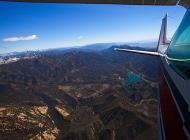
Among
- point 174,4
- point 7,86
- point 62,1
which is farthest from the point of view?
point 7,86

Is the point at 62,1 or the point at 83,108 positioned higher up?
the point at 62,1

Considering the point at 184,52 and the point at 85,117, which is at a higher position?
the point at 184,52

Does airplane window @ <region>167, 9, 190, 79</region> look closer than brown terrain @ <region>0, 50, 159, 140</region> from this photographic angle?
Yes

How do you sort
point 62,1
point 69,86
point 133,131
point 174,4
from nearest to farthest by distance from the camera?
1. point 62,1
2. point 174,4
3. point 133,131
4. point 69,86

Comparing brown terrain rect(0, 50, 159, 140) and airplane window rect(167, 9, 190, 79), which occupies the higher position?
airplane window rect(167, 9, 190, 79)

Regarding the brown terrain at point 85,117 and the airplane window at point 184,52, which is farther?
the brown terrain at point 85,117

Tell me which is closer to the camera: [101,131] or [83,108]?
[101,131]

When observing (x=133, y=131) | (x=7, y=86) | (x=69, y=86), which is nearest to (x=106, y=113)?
(x=133, y=131)

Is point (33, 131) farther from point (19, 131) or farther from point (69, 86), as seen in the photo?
point (69, 86)

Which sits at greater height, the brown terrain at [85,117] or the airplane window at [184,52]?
the airplane window at [184,52]

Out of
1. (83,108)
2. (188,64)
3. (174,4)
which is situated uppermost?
(174,4)

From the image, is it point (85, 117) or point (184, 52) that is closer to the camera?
point (184, 52)
